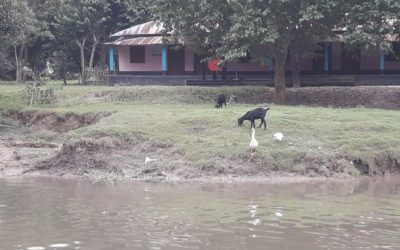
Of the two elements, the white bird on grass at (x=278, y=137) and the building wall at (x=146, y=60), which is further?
the building wall at (x=146, y=60)

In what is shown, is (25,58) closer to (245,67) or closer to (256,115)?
(245,67)

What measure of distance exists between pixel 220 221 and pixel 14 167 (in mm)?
7901

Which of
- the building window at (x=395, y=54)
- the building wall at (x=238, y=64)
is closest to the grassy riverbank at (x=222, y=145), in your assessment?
the building window at (x=395, y=54)

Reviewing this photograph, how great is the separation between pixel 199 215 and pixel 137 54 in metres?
26.4

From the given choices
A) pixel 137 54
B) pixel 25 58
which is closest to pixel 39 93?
pixel 137 54

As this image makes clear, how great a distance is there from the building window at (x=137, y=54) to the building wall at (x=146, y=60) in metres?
0.18

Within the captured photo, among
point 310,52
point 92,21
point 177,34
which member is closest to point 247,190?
point 177,34

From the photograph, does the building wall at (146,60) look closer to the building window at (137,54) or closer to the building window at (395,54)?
the building window at (137,54)

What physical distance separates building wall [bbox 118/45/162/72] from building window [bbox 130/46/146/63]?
0.18 meters

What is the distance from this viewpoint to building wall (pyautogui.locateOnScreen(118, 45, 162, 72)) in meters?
A: 35.6

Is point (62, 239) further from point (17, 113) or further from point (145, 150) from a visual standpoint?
point (17, 113)

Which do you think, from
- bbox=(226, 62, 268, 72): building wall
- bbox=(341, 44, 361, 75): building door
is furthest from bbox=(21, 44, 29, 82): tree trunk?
bbox=(341, 44, 361, 75): building door

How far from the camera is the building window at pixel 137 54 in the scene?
35.8m

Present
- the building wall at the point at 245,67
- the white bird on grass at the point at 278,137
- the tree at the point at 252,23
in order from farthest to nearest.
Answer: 1. the building wall at the point at 245,67
2. the tree at the point at 252,23
3. the white bird on grass at the point at 278,137
